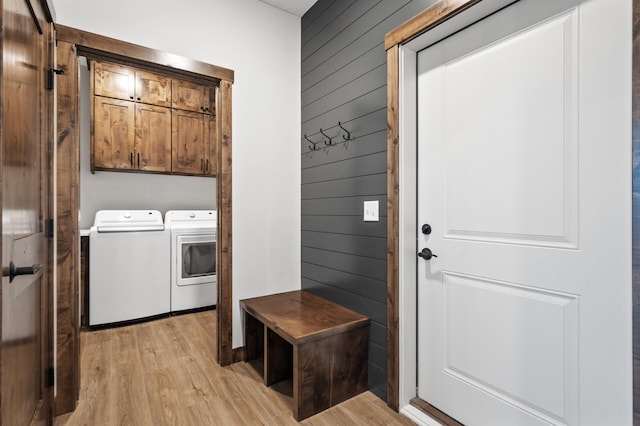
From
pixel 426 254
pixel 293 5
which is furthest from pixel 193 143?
pixel 426 254

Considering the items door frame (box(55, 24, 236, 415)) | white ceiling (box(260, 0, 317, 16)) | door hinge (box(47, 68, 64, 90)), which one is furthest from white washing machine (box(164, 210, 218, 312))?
white ceiling (box(260, 0, 317, 16))

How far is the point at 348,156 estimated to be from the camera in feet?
6.95

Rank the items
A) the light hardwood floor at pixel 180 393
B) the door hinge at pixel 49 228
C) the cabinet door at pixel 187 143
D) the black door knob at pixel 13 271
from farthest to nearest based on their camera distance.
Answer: the cabinet door at pixel 187 143
the light hardwood floor at pixel 180 393
the door hinge at pixel 49 228
the black door knob at pixel 13 271

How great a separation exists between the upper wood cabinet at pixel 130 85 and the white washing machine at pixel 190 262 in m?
1.26

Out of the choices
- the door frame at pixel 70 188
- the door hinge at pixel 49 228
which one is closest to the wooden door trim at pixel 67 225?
the door frame at pixel 70 188

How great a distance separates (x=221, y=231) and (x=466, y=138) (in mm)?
1636

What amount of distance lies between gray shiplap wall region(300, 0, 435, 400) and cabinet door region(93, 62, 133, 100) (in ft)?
6.29

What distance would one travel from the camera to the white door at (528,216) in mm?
1108

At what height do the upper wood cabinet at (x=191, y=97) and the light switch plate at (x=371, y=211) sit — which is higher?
the upper wood cabinet at (x=191, y=97)

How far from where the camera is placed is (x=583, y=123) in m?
1.17

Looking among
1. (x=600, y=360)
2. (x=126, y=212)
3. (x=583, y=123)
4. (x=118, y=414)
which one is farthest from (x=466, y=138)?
(x=126, y=212)

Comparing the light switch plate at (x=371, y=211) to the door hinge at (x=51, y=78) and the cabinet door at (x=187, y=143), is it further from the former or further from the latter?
the cabinet door at (x=187, y=143)

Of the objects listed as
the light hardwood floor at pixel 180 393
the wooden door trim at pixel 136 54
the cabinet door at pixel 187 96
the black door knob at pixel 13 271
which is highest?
the cabinet door at pixel 187 96

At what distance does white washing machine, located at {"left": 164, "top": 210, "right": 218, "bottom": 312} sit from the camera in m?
3.36
